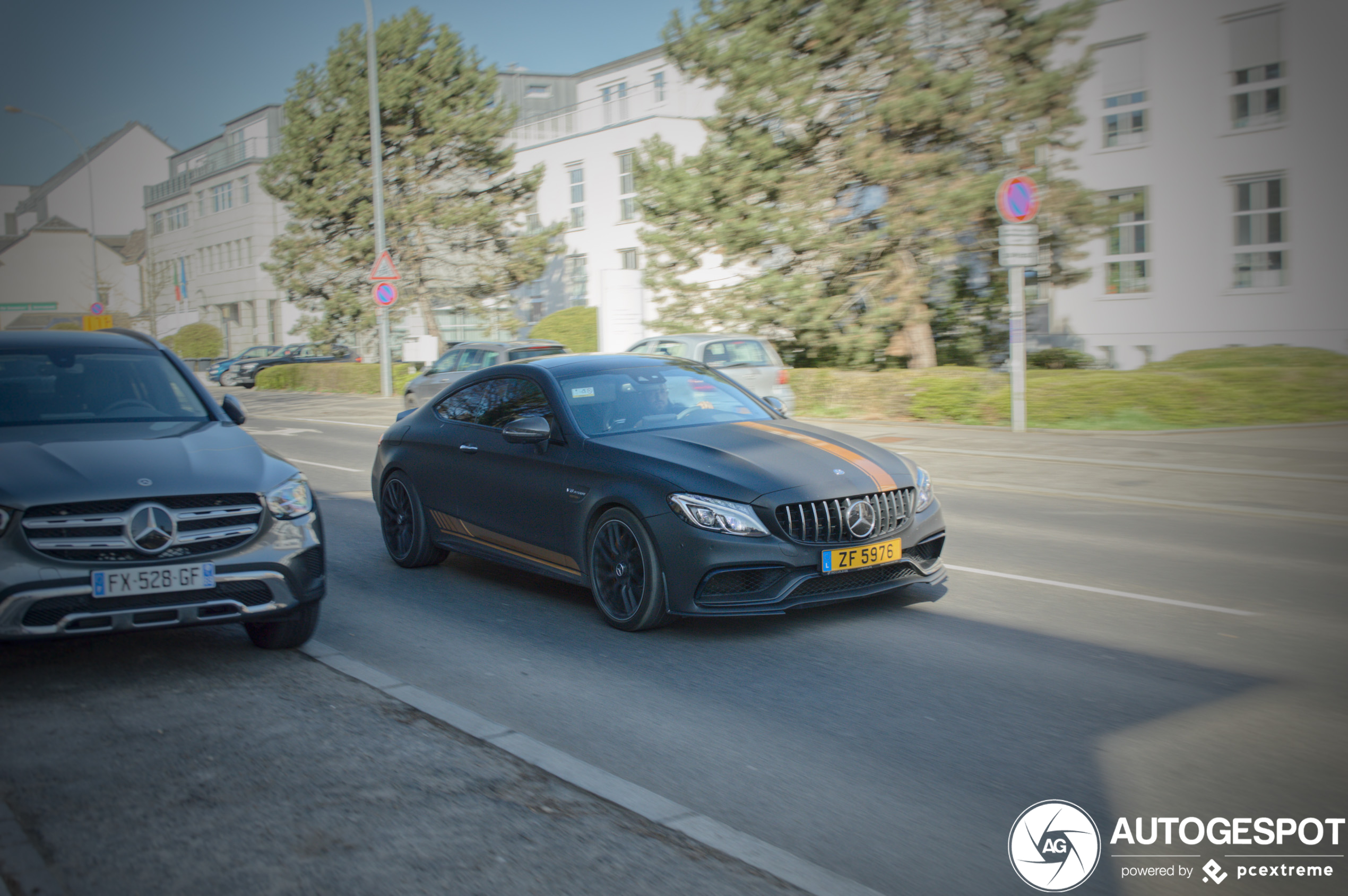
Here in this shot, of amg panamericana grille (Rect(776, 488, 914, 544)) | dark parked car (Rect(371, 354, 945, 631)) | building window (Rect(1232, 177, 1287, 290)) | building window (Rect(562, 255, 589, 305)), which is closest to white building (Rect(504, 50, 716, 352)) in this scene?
building window (Rect(562, 255, 589, 305))

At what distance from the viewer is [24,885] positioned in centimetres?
312

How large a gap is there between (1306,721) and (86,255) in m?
120

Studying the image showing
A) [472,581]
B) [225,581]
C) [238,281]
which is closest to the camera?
[225,581]

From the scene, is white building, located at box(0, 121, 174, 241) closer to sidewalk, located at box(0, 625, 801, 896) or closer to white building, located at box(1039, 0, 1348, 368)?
white building, located at box(1039, 0, 1348, 368)

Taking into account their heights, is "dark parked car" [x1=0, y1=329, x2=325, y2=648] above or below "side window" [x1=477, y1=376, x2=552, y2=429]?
below

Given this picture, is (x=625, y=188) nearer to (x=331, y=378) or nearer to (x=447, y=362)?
(x=331, y=378)

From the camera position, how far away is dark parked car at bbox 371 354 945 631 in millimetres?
5801

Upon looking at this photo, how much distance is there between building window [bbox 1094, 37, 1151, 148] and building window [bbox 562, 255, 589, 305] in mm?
21998

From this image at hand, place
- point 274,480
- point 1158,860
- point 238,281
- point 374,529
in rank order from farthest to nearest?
point 238,281
point 374,529
point 274,480
point 1158,860

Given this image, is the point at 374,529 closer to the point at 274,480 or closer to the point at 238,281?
the point at 274,480

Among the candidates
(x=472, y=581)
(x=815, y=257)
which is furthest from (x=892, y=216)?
(x=472, y=581)

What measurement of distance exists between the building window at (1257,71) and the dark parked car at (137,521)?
2459cm

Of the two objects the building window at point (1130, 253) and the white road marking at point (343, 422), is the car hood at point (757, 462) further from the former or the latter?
the building window at point (1130, 253)

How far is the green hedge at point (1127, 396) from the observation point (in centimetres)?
1587
